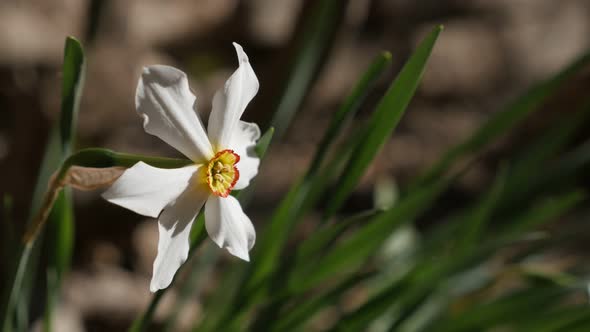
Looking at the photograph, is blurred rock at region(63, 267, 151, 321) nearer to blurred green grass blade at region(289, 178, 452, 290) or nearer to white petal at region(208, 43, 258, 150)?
blurred green grass blade at region(289, 178, 452, 290)

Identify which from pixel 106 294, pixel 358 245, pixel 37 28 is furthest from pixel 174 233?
pixel 37 28

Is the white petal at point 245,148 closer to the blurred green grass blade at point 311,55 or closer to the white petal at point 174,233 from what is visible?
the white petal at point 174,233

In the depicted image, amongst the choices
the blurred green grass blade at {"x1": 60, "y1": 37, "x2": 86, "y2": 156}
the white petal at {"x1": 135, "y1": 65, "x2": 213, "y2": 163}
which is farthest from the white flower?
the blurred green grass blade at {"x1": 60, "y1": 37, "x2": 86, "y2": 156}

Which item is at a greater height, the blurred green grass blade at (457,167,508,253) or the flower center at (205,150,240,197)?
the blurred green grass blade at (457,167,508,253)

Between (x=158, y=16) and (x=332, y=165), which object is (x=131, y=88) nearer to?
(x=158, y=16)

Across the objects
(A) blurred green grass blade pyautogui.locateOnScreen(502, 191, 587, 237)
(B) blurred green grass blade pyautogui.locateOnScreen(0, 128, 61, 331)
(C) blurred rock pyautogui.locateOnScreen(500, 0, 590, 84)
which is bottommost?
(B) blurred green grass blade pyautogui.locateOnScreen(0, 128, 61, 331)

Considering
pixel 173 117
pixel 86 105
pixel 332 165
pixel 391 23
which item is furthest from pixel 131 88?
pixel 173 117

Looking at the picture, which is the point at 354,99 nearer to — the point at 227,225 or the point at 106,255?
the point at 227,225
